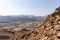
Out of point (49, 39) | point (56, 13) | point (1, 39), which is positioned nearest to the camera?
point (49, 39)

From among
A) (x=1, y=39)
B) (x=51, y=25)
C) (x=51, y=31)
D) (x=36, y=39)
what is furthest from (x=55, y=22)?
(x=1, y=39)

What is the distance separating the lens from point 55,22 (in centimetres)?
2155

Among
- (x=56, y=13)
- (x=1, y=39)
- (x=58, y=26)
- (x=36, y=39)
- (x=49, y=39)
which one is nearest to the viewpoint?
(x=49, y=39)

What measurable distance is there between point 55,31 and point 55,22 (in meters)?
2.46

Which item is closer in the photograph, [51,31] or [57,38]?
[57,38]

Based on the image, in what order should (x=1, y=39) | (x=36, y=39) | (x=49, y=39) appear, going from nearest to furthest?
(x=49, y=39) < (x=36, y=39) < (x=1, y=39)

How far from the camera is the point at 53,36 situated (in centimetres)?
1884

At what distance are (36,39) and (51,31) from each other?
8.63 feet

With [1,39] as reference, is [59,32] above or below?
above

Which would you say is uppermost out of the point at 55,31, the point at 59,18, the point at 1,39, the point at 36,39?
the point at 59,18

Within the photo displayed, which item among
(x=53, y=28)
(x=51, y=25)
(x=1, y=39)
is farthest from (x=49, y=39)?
(x=1, y=39)

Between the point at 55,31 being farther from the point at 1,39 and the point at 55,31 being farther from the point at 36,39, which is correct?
the point at 1,39

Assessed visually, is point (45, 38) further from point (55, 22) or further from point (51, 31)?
point (55, 22)

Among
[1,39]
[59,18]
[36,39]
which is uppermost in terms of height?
[59,18]
